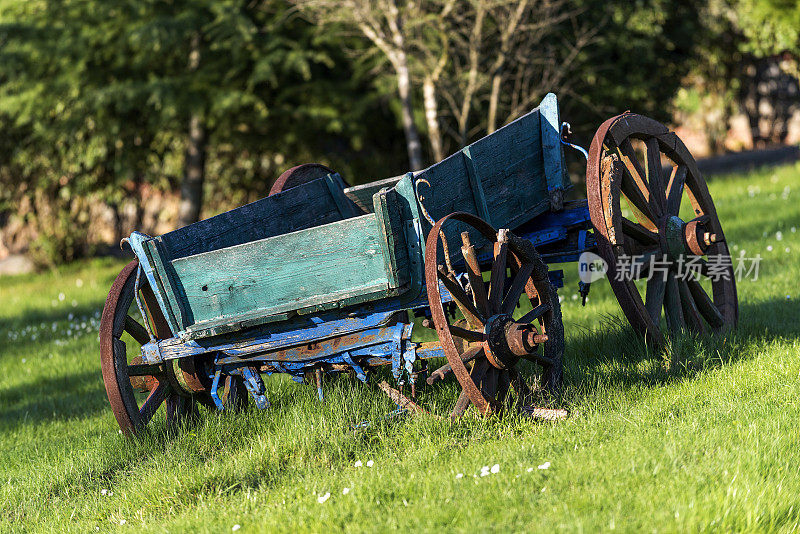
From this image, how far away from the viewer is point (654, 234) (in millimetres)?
5043

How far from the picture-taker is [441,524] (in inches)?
126

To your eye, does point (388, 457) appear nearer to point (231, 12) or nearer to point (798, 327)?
point (798, 327)

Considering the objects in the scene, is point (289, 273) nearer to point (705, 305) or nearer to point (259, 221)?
point (259, 221)

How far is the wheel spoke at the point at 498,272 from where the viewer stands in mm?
4152

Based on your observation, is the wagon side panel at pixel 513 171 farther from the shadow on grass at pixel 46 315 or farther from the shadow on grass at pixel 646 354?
the shadow on grass at pixel 46 315

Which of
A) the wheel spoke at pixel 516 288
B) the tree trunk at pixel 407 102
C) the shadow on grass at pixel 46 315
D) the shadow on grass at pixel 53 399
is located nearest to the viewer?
the wheel spoke at pixel 516 288

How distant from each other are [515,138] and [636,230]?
0.88m

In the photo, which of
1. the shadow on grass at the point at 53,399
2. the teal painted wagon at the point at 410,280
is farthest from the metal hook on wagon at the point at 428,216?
the shadow on grass at the point at 53,399

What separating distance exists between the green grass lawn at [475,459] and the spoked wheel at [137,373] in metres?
0.20

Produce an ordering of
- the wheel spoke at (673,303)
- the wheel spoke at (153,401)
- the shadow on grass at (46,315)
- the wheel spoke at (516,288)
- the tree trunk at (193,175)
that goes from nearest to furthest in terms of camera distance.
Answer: the wheel spoke at (516,288)
the wheel spoke at (153,401)
the wheel spoke at (673,303)
the shadow on grass at (46,315)
the tree trunk at (193,175)

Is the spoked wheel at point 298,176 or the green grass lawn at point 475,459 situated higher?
the spoked wheel at point 298,176

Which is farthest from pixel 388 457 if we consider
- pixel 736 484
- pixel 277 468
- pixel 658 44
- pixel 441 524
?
pixel 658 44

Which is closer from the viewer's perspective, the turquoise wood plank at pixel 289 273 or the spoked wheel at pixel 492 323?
the spoked wheel at pixel 492 323

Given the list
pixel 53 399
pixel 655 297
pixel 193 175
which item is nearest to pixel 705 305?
pixel 655 297
